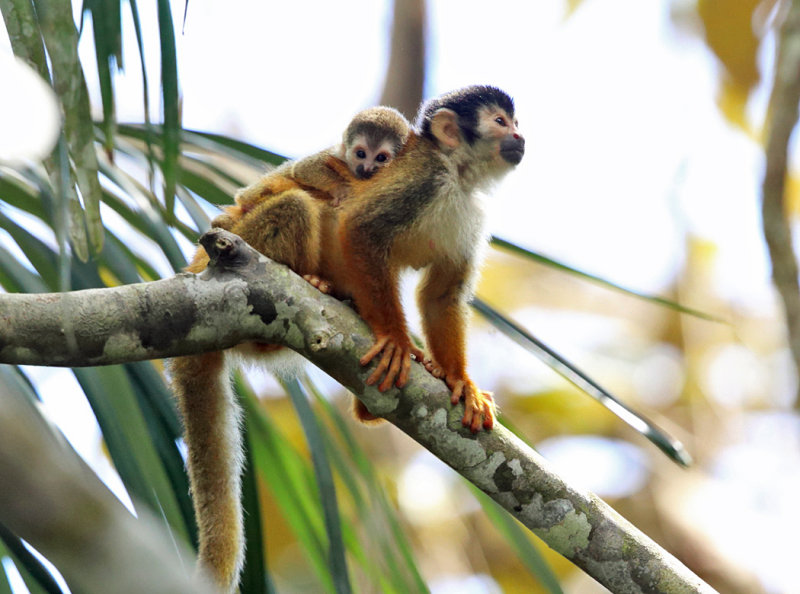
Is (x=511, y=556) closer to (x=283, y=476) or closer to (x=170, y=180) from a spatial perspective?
(x=283, y=476)

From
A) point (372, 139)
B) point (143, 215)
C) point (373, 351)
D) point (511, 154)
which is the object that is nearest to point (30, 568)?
point (373, 351)

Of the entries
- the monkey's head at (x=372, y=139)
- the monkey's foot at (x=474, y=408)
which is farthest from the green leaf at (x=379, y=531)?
the monkey's head at (x=372, y=139)

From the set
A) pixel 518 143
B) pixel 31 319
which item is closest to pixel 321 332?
pixel 31 319

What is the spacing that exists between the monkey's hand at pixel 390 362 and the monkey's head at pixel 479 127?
112 centimetres

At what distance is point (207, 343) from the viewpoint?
185 centimetres

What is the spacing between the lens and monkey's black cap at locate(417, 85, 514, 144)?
3.19m

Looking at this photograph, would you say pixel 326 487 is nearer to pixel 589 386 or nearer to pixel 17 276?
pixel 589 386

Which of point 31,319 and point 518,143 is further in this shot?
point 518,143

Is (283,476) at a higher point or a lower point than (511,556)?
higher

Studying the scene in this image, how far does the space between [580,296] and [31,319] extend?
1018 centimetres

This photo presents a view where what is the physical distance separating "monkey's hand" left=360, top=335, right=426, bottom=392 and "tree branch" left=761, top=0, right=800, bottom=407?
327cm

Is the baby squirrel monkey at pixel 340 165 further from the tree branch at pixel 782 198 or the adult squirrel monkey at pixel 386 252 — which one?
the tree branch at pixel 782 198

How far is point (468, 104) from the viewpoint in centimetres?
326

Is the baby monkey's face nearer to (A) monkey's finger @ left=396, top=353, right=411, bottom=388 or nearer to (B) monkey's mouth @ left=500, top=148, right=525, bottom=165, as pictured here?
(B) monkey's mouth @ left=500, top=148, right=525, bottom=165
